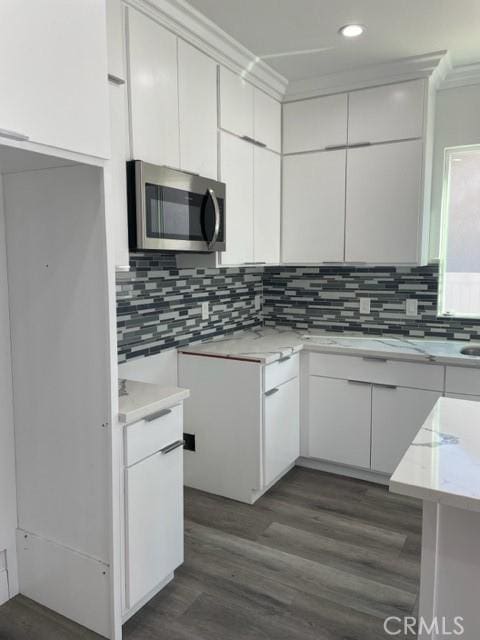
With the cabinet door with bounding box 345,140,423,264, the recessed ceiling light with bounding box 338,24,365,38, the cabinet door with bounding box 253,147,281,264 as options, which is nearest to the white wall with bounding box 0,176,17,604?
the cabinet door with bounding box 253,147,281,264

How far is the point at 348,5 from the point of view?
2252 mm

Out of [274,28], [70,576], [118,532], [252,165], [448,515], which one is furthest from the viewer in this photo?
[252,165]

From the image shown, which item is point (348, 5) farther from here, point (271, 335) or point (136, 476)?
point (136, 476)

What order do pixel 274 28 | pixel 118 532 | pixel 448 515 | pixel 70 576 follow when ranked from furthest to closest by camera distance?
pixel 274 28
pixel 70 576
pixel 118 532
pixel 448 515

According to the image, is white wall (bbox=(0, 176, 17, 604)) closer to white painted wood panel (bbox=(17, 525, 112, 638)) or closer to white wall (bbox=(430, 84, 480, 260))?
white painted wood panel (bbox=(17, 525, 112, 638))

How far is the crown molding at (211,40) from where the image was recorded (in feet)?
7.13

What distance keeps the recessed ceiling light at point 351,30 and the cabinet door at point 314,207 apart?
739 millimetres

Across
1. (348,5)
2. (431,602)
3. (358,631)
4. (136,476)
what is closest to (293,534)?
(358,631)

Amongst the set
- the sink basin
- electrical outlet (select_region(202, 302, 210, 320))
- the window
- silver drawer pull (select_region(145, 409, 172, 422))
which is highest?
the window

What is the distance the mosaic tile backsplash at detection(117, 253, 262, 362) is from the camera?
2.62 m

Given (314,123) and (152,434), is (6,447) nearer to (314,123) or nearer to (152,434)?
(152,434)

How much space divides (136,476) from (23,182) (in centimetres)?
117

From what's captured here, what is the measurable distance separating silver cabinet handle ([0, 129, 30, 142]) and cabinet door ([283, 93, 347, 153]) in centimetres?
228

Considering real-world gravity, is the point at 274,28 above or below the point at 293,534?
above
